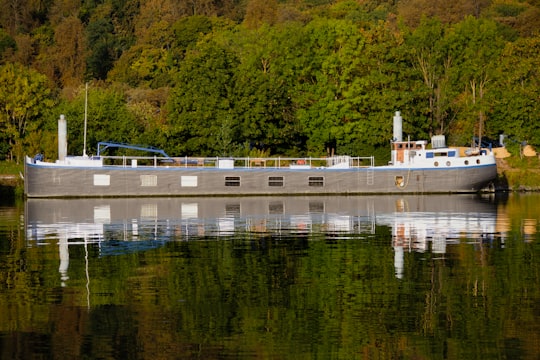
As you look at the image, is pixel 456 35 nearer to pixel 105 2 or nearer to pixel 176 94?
pixel 176 94

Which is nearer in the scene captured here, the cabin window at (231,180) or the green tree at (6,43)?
the cabin window at (231,180)

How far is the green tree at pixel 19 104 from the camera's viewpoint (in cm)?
9795

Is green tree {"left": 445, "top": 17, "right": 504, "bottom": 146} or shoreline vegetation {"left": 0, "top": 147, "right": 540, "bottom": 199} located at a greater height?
green tree {"left": 445, "top": 17, "right": 504, "bottom": 146}

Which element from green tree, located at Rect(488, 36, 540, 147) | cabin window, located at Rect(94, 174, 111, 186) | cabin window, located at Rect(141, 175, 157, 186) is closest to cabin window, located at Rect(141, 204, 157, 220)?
cabin window, located at Rect(94, 174, 111, 186)

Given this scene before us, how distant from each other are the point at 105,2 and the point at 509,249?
6304 inches

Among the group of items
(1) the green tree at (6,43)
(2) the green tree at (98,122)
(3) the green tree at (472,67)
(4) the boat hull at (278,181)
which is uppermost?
(1) the green tree at (6,43)

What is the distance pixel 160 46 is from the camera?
158 m

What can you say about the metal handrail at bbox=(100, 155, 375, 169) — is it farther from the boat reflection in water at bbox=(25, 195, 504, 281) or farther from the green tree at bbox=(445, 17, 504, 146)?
the green tree at bbox=(445, 17, 504, 146)

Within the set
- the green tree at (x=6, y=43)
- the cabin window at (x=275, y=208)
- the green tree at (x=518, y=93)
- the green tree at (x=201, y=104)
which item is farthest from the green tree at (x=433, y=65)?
the green tree at (x=6, y=43)

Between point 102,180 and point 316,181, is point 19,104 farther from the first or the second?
point 316,181

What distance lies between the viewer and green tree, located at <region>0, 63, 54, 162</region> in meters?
97.9

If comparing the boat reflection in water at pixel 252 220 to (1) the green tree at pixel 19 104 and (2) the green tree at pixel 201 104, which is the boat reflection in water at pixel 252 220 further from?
(1) the green tree at pixel 19 104

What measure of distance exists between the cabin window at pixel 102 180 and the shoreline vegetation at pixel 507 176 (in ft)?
22.3

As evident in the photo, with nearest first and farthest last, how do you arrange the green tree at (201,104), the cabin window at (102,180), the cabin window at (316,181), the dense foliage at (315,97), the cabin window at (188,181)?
the cabin window at (102,180), the cabin window at (188,181), the cabin window at (316,181), the green tree at (201,104), the dense foliage at (315,97)
